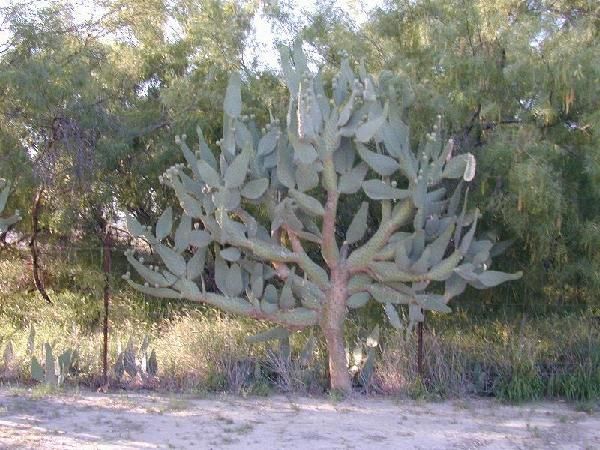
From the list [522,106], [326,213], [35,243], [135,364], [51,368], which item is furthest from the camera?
[35,243]

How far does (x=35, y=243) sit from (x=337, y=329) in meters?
5.98

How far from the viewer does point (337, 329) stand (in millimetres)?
9477

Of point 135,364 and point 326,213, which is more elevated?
point 326,213

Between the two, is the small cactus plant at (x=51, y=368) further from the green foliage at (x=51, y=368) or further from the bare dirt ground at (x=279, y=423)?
the bare dirt ground at (x=279, y=423)

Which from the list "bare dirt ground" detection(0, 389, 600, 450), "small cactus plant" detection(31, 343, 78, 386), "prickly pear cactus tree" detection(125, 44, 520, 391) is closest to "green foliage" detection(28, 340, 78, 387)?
"small cactus plant" detection(31, 343, 78, 386)

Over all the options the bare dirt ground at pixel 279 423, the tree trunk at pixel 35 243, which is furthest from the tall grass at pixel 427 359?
the tree trunk at pixel 35 243

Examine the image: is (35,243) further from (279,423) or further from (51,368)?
(279,423)

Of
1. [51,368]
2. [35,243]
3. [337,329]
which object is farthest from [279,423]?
[35,243]

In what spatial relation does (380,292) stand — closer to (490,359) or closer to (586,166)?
(490,359)

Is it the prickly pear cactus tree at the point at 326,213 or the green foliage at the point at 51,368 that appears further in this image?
the green foliage at the point at 51,368

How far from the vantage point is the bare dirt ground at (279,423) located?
755 cm

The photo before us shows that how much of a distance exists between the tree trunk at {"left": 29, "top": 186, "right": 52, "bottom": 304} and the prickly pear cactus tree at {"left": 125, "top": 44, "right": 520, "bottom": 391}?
10.7ft

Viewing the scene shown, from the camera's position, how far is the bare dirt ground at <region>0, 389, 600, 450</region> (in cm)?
755

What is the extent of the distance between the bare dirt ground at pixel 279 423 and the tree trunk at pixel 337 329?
0.90 feet
